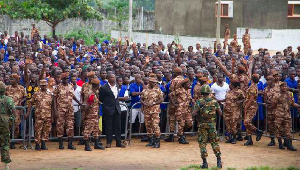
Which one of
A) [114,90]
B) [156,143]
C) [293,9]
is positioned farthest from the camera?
[293,9]

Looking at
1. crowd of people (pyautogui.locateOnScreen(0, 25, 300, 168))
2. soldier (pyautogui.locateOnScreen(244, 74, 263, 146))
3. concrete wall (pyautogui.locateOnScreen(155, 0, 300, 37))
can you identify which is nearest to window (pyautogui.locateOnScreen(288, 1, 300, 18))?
concrete wall (pyautogui.locateOnScreen(155, 0, 300, 37))

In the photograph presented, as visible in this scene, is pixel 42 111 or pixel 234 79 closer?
pixel 42 111

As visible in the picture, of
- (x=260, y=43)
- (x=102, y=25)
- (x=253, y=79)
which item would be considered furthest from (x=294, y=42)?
(x=253, y=79)

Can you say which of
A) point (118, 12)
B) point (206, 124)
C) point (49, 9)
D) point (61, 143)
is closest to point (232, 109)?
point (206, 124)

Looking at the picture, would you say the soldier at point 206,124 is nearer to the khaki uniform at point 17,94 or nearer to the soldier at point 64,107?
the soldier at point 64,107

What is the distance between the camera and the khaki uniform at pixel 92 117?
45.0ft

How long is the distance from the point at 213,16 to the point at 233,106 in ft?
74.0

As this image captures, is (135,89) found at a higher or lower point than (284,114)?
higher

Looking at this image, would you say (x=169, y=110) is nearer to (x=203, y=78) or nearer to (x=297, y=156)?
(x=203, y=78)

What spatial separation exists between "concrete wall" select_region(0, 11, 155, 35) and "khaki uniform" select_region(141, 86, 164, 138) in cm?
2274

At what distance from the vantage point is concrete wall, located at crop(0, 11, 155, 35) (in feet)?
119

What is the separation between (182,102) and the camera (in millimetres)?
14758

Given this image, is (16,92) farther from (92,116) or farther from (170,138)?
(170,138)

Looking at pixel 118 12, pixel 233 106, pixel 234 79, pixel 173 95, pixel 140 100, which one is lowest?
pixel 233 106
